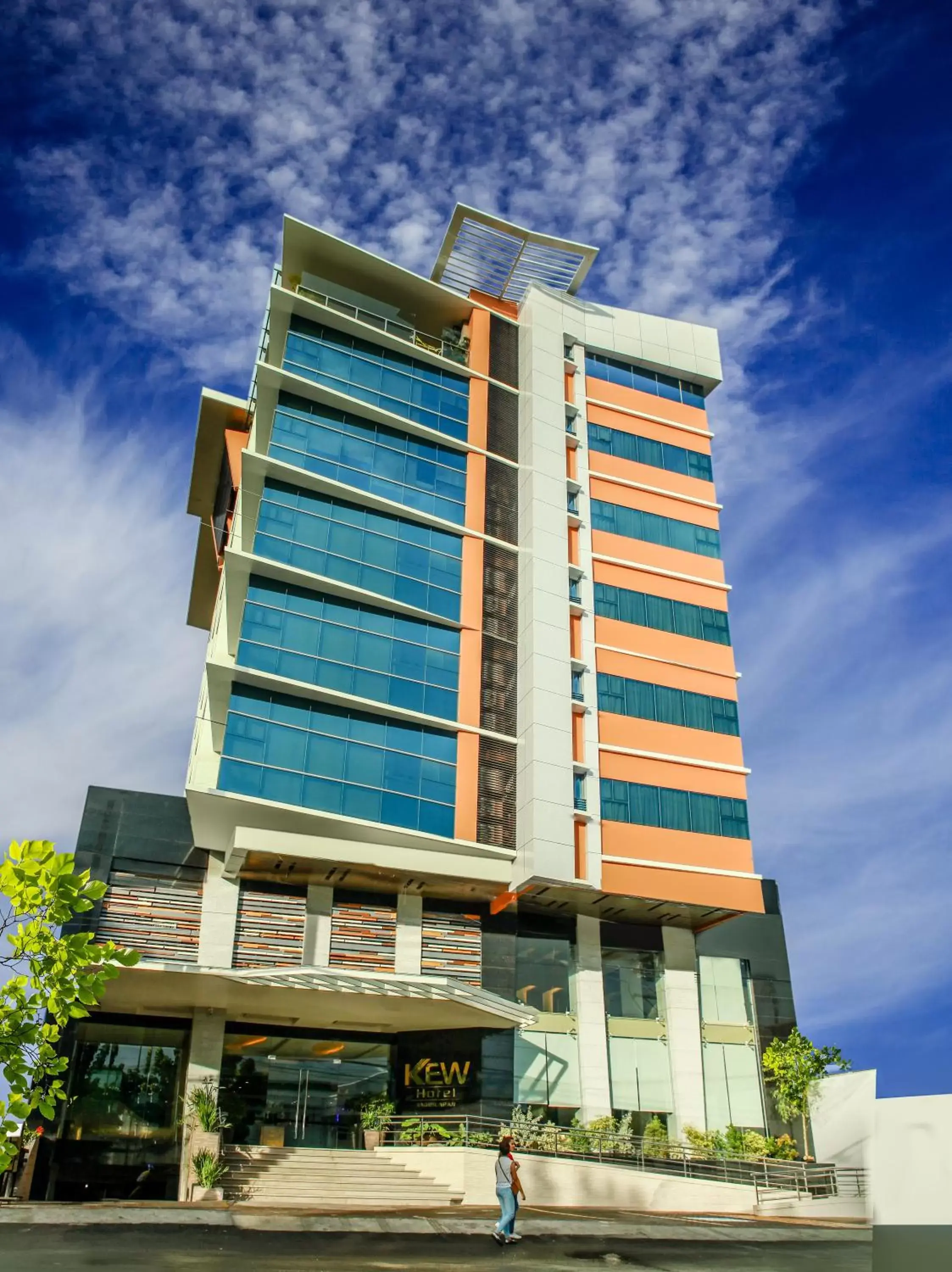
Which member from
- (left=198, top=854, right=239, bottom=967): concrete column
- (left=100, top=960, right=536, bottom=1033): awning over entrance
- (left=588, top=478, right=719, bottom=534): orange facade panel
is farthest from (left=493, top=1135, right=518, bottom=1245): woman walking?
(left=588, top=478, right=719, bottom=534): orange facade panel

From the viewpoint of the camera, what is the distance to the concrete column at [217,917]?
3306 cm

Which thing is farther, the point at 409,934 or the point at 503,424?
the point at 503,424

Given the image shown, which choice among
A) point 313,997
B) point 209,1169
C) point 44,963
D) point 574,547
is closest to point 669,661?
point 574,547

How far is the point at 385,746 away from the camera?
35656 millimetres

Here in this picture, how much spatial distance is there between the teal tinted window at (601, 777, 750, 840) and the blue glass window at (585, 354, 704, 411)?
66.6 ft

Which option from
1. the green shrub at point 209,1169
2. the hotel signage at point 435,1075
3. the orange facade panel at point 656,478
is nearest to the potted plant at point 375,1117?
the hotel signage at point 435,1075

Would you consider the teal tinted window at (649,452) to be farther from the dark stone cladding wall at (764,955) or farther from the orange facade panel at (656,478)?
the dark stone cladding wall at (764,955)

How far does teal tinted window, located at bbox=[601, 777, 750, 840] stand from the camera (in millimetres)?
38062

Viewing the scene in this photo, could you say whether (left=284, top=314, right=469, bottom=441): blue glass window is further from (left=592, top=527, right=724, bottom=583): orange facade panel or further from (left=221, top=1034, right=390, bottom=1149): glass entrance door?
(left=221, top=1034, right=390, bottom=1149): glass entrance door

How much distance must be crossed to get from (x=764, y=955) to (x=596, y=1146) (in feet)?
39.4

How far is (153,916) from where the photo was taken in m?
33.4

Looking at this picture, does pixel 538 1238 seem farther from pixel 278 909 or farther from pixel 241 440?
pixel 241 440

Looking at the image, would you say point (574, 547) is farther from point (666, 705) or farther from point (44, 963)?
point (44, 963)

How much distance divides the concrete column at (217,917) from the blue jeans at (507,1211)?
15.6 metres
